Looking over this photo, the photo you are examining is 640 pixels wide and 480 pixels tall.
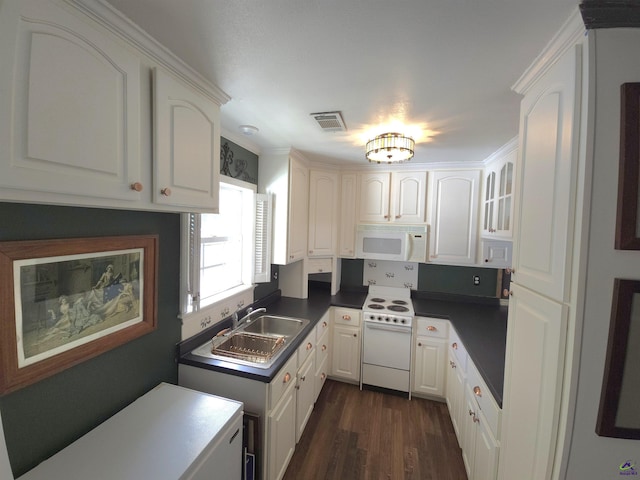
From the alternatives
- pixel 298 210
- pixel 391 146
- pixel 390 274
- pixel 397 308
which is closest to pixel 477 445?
pixel 397 308

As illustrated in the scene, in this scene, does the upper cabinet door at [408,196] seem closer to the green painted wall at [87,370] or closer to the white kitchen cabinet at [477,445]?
the white kitchen cabinet at [477,445]

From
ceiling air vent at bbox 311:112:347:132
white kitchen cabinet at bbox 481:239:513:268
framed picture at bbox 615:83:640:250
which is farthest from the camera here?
white kitchen cabinet at bbox 481:239:513:268

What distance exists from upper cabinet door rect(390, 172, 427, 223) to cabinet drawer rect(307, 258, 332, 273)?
0.92 metres

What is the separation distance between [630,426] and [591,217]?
69 cm

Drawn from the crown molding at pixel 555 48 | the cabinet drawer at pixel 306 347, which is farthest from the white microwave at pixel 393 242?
the crown molding at pixel 555 48

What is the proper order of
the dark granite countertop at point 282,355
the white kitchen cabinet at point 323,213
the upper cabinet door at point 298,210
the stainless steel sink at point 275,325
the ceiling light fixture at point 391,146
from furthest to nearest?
the white kitchen cabinet at point 323,213
the upper cabinet door at point 298,210
the stainless steel sink at point 275,325
the ceiling light fixture at point 391,146
the dark granite countertop at point 282,355

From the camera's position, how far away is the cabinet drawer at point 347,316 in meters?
2.74

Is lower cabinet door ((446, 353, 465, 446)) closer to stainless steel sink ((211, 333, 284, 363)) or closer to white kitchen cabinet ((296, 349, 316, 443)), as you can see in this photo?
white kitchen cabinet ((296, 349, 316, 443))

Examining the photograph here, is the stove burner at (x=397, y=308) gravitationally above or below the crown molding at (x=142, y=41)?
below

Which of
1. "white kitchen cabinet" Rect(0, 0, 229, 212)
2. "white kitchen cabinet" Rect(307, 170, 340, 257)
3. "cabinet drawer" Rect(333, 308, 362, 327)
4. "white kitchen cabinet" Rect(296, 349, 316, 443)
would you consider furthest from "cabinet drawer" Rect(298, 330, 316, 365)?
"white kitchen cabinet" Rect(0, 0, 229, 212)

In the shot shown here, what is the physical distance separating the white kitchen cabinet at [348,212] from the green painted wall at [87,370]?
186 centimetres

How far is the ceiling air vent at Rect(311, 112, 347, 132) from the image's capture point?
5.28 ft

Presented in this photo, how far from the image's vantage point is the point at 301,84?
4.19 ft

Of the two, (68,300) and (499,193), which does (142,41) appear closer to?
(68,300)
